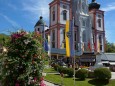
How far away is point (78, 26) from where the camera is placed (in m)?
67.0

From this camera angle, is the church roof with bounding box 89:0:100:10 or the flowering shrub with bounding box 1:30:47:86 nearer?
the flowering shrub with bounding box 1:30:47:86

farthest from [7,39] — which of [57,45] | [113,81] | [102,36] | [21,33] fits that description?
[102,36]

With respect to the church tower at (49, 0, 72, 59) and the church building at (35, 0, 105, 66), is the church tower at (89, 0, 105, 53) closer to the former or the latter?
the church building at (35, 0, 105, 66)

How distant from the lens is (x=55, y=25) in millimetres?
64062

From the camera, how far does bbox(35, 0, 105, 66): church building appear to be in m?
62.8

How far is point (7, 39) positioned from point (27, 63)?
1280 mm

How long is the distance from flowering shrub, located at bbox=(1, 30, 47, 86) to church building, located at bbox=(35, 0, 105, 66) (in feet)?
161

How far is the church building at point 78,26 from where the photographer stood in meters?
62.8

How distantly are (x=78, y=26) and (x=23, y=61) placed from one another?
192 feet

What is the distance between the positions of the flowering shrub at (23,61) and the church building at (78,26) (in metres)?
49.2

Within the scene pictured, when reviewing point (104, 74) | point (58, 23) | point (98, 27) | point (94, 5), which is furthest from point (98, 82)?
point (94, 5)

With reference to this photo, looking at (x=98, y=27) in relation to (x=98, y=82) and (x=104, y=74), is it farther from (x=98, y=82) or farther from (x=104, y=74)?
(x=104, y=74)

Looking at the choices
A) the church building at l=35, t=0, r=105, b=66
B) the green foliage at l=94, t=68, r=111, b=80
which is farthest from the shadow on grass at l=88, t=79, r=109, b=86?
the church building at l=35, t=0, r=105, b=66

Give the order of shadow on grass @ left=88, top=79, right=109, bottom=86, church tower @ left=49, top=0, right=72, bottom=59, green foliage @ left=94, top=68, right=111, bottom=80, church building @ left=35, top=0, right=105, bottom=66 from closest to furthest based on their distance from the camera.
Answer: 1. shadow on grass @ left=88, top=79, right=109, bottom=86
2. green foliage @ left=94, top=68, right=111, bottom=80
3. church tower @ left=49, top=0, right=72, bottom=59
4. church building @ left=35, top=0, right=105, bottom=66
